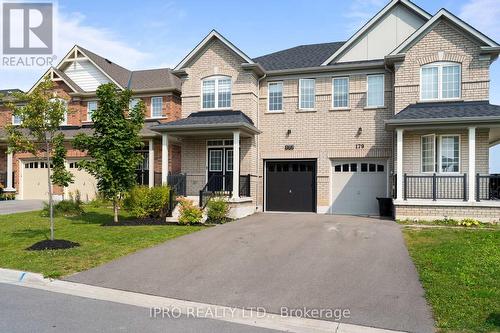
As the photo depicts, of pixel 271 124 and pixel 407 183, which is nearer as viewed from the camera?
pixel 407 183

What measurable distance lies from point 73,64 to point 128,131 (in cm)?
1389

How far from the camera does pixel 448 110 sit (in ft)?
51.3

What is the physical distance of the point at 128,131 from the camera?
1578cm

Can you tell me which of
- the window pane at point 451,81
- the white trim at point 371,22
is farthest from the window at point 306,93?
the window pane at point 451,81

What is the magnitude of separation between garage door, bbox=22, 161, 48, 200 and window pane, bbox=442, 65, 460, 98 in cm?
2332

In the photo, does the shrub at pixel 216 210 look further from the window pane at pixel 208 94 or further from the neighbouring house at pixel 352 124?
the window pane at pixel 208 94

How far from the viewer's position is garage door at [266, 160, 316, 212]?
19.0 m

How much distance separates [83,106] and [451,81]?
20.9m

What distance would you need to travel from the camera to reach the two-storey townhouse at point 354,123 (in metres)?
15.9

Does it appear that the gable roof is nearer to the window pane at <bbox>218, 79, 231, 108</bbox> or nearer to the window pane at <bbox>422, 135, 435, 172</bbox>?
the window pane at <bbox>218, 79, 231, 108</bbox>

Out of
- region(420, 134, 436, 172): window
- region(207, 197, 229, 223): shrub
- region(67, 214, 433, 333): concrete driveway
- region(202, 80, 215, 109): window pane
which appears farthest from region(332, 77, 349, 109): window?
region(67, 214, 433, 333): concrete driveway

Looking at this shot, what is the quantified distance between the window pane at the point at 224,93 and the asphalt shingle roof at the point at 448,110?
7.52m

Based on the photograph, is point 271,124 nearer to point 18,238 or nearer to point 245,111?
point 245,111

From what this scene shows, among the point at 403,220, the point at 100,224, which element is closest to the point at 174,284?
the point at 100,224
